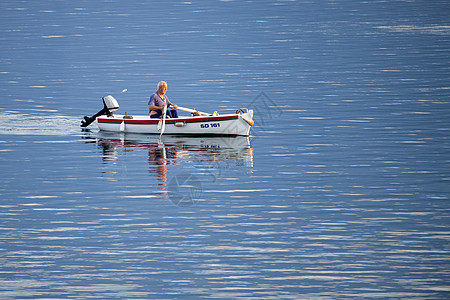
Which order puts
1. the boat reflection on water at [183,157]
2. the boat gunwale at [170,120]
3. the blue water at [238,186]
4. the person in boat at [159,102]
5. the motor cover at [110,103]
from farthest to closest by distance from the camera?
the motor cover at [110,103] < the person in boat at [159,102] < the boat gunwale at [170,120] < the boat reflection on water at [183,157] < the blue water at [238,186]

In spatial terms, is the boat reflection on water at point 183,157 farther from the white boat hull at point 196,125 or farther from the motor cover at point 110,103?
the motor cover at point 110,103

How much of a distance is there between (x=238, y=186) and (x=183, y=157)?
5.85 metres

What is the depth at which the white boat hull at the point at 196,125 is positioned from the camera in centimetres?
3728

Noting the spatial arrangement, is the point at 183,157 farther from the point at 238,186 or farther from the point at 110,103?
the point at 110,103

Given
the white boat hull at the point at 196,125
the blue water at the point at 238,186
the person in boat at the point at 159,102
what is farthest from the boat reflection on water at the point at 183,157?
the person in boat at the point at 159,102

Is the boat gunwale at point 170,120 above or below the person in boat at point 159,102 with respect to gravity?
below

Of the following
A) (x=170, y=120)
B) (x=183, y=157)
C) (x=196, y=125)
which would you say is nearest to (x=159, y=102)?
(x=170, y=120)

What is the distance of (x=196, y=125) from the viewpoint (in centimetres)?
3788

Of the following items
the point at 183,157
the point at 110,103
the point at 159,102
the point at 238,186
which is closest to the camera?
the point at 238,186

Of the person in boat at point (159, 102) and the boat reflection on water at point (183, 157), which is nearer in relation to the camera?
the boat reflection on water at point (183, 157)

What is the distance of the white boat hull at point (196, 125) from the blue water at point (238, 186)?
29.4 inches

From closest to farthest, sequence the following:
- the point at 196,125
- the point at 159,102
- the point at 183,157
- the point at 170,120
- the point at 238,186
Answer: the point at 238,186 < the point at 183,157 < the point at 196,125 < the point at 159,102 < the point at 170,120

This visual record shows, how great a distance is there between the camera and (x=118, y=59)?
7625 cm

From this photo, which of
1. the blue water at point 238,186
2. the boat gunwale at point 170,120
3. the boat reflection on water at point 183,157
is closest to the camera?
the blue water at point 238,186
